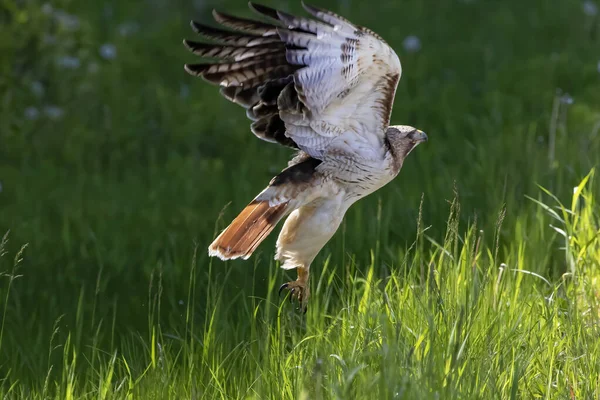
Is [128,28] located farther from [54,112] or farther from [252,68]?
[252,68]

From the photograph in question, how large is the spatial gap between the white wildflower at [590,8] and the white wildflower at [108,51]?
4.51 m

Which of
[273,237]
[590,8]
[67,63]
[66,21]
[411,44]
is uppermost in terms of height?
[590,8]

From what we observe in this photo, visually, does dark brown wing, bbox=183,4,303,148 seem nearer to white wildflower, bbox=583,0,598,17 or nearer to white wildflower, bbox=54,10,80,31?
white wildflower, bbox=54,10,80,31

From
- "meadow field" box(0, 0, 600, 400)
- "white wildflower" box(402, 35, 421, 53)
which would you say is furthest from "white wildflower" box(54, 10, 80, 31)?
"white wildflower" box(402, 35, 421, 53)

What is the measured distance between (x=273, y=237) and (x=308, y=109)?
1.42 m

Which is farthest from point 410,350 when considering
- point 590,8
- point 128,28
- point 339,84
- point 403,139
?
point 590,8

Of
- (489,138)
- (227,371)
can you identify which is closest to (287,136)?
(227,371)

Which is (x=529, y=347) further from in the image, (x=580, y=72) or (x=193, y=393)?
(x=580, y=72)

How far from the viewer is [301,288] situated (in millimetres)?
4957

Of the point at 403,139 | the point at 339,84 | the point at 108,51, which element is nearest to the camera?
the point at 339,84

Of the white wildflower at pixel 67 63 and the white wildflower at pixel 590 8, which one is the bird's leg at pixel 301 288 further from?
the white wildflower at pixel 590 8

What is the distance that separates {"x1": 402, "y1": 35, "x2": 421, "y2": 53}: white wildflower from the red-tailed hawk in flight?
186 inches

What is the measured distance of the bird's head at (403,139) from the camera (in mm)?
5105

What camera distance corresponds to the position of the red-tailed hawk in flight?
463 cm
